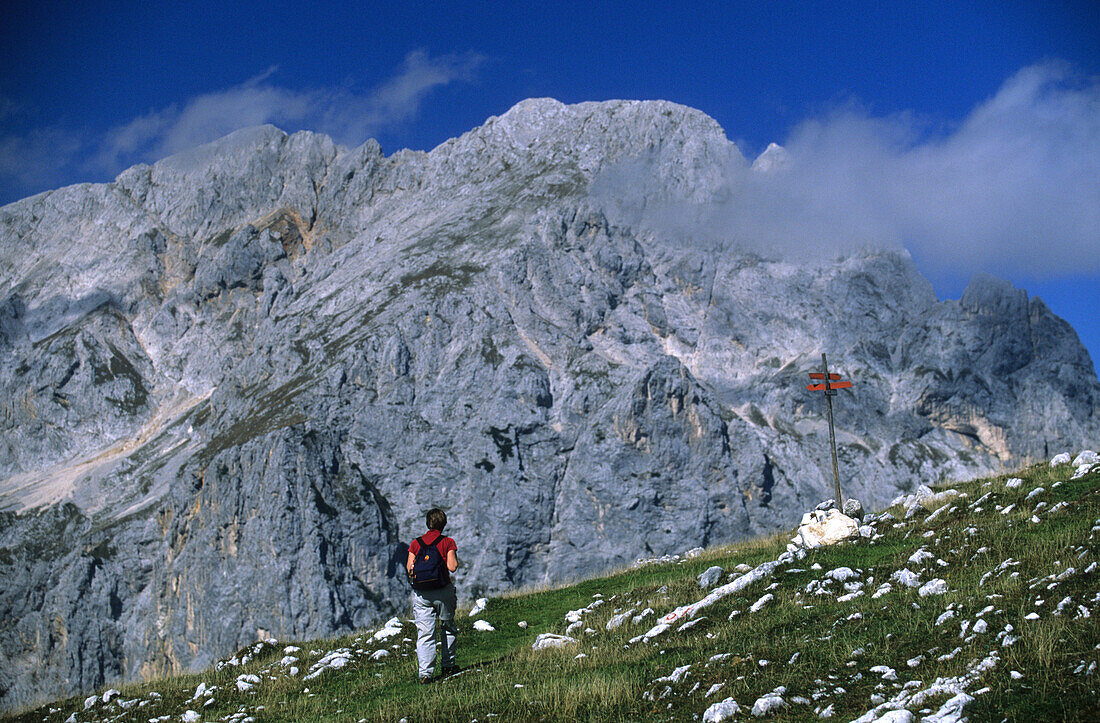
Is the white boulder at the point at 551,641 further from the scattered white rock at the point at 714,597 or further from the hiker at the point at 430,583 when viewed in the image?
the hiker at the point at 430,583

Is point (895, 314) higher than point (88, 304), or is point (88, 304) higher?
point (88, 304)

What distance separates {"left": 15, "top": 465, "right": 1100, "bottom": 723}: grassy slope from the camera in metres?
9.65

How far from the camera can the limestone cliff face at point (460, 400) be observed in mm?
121062

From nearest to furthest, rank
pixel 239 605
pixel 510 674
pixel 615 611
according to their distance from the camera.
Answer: pixel 510 674
pixel 615 611
pixel 239 605

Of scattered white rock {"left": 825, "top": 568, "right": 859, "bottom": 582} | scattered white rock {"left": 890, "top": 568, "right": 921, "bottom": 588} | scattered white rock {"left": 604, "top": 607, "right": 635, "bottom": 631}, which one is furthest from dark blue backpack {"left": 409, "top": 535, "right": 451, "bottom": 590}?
scattered white rock {"left": 890, "top": 568, "right": 921, "bottom": 588}

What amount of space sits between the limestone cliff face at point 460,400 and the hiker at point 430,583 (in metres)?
102

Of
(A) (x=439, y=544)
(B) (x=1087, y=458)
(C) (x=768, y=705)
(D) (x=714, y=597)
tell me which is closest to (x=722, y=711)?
(C) (x=768, y=705)

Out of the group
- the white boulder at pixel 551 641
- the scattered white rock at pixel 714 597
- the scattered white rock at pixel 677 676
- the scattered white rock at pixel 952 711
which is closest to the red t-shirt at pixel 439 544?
the white boulder at pixel 551 641

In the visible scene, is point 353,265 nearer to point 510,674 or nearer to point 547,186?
point 547,186

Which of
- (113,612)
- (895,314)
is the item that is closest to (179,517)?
(113,612)

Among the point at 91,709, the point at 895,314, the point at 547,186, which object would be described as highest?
the point at 547,186

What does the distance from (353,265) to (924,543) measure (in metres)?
162

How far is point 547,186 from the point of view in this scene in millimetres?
173875

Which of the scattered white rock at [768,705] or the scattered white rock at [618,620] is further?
the scattered white rock at [618,620]
